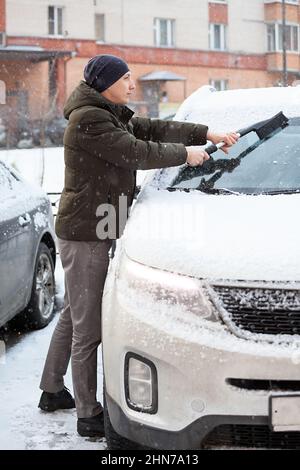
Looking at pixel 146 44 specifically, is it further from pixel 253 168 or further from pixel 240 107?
pixel 253 168

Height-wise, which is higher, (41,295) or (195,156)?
(195,156)

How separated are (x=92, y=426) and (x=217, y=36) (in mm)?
40325

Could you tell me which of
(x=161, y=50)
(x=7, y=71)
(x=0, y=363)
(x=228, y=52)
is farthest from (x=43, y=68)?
(x=0, y=363)

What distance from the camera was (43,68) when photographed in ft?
113

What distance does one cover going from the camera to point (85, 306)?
138 inches

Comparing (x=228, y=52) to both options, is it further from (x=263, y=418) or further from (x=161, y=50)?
(x=263, y=418)

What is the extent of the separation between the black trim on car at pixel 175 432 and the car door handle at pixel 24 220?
Result: 2570 mm

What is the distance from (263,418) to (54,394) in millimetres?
1652

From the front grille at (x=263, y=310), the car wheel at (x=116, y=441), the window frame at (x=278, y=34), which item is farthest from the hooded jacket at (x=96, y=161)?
the window frame at (x=278, y=34)

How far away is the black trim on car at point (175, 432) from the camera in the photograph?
2627 millimetres

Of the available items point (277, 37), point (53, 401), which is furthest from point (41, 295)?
point (277, 37)

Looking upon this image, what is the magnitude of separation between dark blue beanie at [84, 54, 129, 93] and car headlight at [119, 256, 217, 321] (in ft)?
3.33

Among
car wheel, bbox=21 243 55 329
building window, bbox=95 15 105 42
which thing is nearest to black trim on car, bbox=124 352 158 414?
car wheel, bbox=21 243 55 329

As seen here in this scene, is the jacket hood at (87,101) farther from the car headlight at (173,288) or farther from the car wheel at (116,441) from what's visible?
the car wheel at (116,441)
